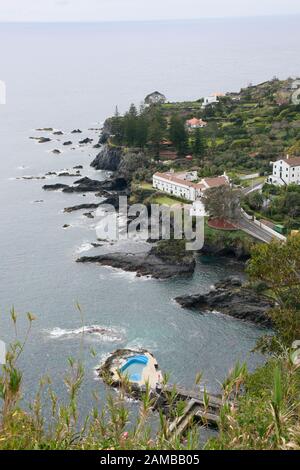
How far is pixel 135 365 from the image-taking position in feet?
101

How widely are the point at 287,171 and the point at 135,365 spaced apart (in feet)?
104

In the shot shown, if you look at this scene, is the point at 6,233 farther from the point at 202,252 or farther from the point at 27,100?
the point at 27,100

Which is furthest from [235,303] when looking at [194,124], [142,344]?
[194,124]

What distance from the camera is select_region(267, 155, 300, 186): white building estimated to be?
56.8m

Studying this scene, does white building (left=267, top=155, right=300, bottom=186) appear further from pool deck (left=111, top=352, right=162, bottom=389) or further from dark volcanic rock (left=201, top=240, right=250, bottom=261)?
pool deck (left=111, top=352, right=162, bottom=389)

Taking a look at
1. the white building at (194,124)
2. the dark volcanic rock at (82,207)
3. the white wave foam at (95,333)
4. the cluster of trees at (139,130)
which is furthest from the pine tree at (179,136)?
the white wave foam at (95,333)

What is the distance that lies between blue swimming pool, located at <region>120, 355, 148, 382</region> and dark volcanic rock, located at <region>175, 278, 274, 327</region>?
7.88m

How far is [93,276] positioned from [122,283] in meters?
2.41

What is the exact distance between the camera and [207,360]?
3209 centimetres

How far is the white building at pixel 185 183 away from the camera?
56031 mm

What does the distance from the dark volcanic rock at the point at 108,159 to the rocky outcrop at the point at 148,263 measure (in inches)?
1112

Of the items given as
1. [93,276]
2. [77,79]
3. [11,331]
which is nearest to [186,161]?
[93,276]

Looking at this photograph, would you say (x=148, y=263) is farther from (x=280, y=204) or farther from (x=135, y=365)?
(x=135, y=365)

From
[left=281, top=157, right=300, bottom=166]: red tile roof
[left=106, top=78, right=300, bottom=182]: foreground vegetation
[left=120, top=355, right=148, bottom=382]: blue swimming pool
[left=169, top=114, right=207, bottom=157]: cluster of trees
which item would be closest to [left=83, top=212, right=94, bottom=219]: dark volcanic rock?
[left=106, top=78, right=300, bottom=182]: foreground vegetation
